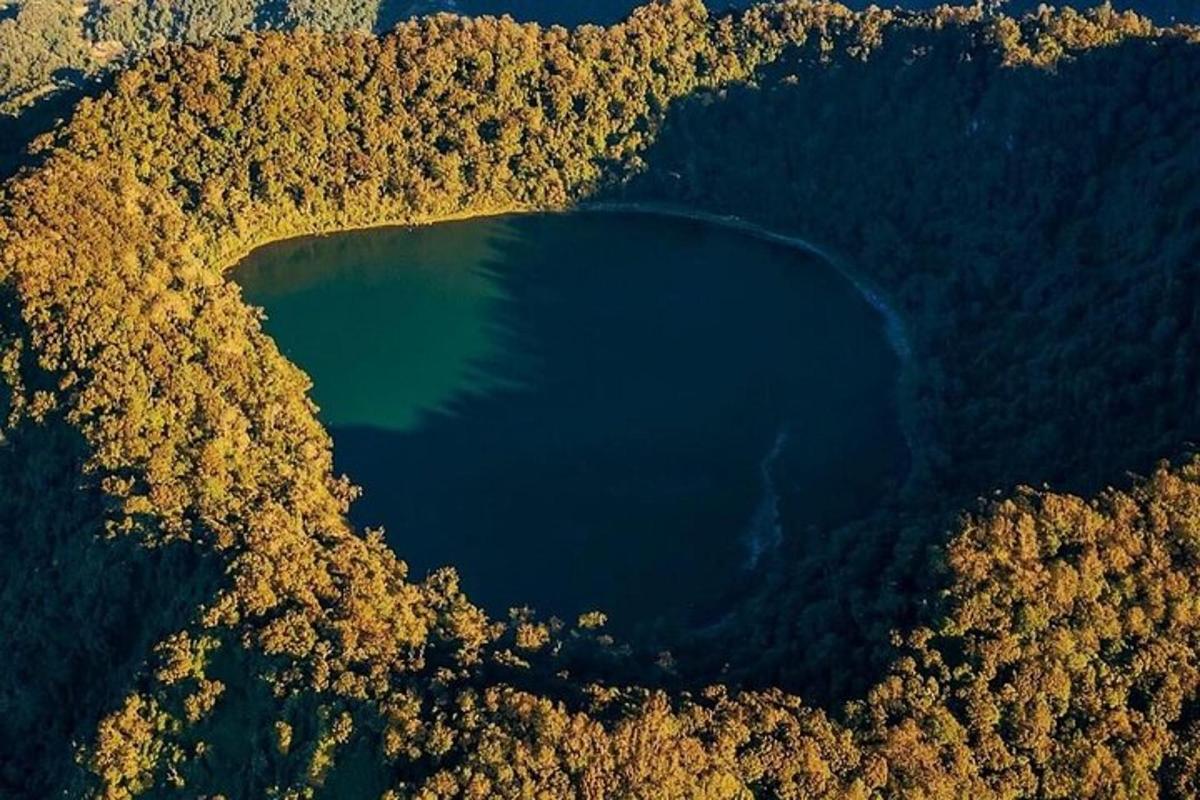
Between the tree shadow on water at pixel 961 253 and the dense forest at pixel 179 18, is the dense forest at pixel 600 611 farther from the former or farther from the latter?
the dense forest at pixel 179 18

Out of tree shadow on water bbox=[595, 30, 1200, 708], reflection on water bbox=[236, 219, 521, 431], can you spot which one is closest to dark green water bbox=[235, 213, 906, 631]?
reflection on water bbox=[236, 219, 521, 431]

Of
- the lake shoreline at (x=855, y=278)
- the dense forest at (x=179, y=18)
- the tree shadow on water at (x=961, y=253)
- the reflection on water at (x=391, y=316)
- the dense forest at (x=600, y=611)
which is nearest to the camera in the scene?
the dense forest at (x=600, y=611)

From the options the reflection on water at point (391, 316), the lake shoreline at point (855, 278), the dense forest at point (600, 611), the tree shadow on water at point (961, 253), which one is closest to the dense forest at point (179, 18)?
the dense forest at point (600, 611)

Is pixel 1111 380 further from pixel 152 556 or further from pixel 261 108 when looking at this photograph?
pixel 261 108

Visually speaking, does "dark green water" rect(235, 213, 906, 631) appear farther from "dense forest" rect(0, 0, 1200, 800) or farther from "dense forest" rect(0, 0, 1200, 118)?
"dense forest" rect(0, 0, 1200, 118)

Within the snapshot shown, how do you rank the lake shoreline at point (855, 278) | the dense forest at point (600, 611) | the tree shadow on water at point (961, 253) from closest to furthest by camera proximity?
the dense forest at point (600, 611) < the tree shadow on water at point (961, 253) < the lake shoreline at point (855, 278)

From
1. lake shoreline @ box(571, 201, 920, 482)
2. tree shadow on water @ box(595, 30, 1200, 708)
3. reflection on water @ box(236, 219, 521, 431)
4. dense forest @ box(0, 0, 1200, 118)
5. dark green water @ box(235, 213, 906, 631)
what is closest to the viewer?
tree shadow on water @ box(595, 30, 1200, 708)

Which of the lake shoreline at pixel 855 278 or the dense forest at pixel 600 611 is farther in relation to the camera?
the lake shoreline at pixel 855 278

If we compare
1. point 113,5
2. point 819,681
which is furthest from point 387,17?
point 819,681
